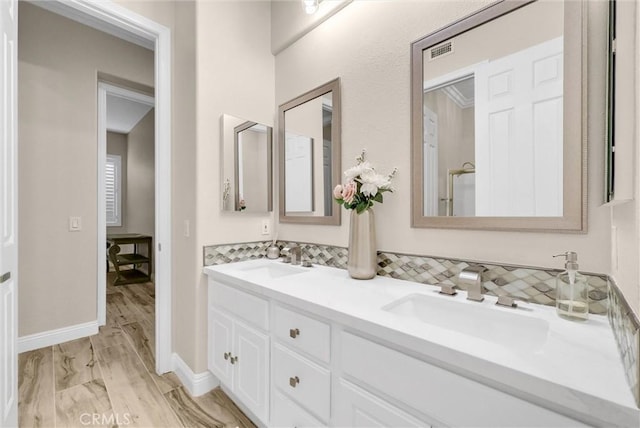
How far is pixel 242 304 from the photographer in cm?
145

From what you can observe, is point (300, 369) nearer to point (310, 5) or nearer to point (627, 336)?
point (627, 336)

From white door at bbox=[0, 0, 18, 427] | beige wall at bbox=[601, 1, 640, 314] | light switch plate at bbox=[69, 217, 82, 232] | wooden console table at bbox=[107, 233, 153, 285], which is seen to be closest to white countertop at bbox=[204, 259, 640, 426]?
beige wall at bbox=[601, 1, 640, 314]

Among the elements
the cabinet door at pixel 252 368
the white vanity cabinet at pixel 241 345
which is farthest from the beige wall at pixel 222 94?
the cabinet door at pixel 252 368

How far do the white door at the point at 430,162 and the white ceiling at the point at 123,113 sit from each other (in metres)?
4.37

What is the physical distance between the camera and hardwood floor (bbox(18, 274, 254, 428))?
5.07ft

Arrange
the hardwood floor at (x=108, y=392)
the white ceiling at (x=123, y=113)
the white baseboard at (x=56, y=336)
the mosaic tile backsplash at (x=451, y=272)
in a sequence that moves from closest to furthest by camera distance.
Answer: the mosaic tile backsplash at (x=451, y=272), the hardwood floor at (x=108, y=392), the white baseboard at (x=56, y=336), the white ceiling at (x=123, y=113)

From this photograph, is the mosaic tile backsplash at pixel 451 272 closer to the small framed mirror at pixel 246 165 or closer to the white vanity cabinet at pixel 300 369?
the small framed mirror at pixel 246 165

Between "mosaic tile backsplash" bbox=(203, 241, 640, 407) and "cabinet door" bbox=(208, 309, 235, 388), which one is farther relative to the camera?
"cabinet door" bbox=(208, 309, 235, 388)

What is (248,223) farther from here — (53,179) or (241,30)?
(53,179)

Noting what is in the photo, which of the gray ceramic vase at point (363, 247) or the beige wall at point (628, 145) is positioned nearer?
the beige wall at point (628, 145)

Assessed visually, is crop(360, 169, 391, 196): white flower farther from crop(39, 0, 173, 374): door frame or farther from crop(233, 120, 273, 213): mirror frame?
crop(39, 0, 173, 374): door frame

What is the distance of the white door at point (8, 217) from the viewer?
46.3 inches

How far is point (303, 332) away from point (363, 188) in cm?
70

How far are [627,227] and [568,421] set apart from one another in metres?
0.50
